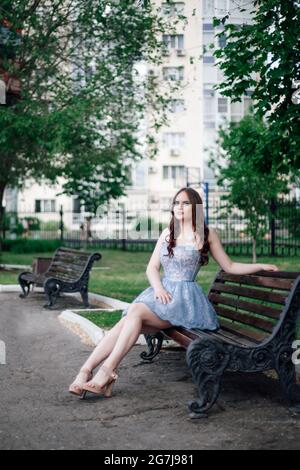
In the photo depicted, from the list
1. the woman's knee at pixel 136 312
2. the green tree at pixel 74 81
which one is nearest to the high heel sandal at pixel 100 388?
the woman's knee at pixel 136 312

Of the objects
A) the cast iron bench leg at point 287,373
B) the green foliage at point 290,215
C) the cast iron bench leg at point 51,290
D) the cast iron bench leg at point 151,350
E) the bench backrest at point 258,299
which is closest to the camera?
the cast iron bench leg at point 287,373

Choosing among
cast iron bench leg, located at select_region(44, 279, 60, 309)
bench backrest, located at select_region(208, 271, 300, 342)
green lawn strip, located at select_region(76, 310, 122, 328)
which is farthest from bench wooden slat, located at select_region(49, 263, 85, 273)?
bench backrest, located at select_region(208, 271, 300, 342)

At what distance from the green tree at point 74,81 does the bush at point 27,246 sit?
1013 centimetres

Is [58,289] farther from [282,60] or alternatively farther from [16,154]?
[16,154]

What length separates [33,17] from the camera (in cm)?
1616

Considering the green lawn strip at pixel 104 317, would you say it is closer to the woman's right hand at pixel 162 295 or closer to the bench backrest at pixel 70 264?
the bench backrest at pixel 70 264

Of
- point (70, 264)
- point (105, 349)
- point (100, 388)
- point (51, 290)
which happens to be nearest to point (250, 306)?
point (105, 349)

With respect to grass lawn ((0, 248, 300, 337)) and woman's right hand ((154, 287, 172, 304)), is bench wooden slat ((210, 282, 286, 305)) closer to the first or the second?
woman's right hand ((154, 287, 172, 304))

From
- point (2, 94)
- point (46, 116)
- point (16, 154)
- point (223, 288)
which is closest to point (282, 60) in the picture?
point (223, 288)

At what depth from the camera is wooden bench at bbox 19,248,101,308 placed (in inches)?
471

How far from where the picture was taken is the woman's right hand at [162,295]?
19.3 ft

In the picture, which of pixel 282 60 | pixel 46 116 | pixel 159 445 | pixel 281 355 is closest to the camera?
pixel 159 445

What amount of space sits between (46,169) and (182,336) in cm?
1433

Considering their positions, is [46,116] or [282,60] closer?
[282,60]
